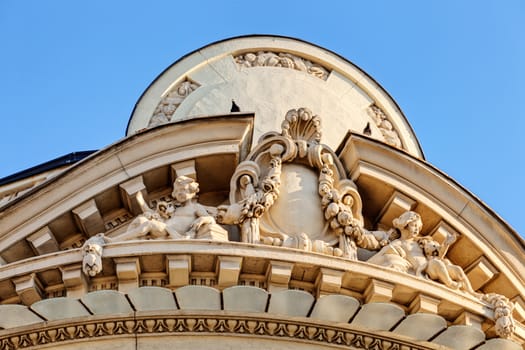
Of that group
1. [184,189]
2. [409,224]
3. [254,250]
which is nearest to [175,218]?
[184,189]

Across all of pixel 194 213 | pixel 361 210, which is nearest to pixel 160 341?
pixel 194 213

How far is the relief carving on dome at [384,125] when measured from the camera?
48.8 ft

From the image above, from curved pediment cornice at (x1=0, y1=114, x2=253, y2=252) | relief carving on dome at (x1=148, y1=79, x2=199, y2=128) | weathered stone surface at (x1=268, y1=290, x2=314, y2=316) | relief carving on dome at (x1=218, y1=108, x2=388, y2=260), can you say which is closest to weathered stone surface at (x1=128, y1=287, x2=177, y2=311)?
weathered stone surface at (x1=268, y1=290, x2=314, y2=316)

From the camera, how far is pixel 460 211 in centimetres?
1277

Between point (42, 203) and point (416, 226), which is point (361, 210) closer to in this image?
point (416, 226)

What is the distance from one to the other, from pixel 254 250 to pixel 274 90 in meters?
3.27

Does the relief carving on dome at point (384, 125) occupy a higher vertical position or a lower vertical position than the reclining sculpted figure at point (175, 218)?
higher

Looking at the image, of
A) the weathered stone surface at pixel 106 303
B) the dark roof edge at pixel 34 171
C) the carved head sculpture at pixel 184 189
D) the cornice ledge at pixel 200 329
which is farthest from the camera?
the dark roof edge at pixel 34 171

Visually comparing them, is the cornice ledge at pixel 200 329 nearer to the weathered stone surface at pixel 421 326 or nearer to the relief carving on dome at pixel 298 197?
the weathered stone surface at pixel 421 326

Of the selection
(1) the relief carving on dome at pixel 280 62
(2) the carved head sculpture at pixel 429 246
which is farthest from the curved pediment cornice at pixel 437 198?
(1) the relief carving on dome at pixel 280 62

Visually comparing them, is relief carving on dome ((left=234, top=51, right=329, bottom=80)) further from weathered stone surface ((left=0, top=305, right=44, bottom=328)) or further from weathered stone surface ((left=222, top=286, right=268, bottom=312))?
weathered stone surface ((left=0, top=305, right=44, bottom=328))

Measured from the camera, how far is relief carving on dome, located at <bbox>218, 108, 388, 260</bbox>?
40.1ft

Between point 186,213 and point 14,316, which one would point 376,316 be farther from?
point 14,316

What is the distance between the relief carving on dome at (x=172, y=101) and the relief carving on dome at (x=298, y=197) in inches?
80.3
